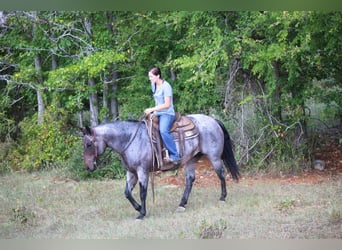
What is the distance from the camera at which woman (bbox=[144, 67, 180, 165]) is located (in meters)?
5.16

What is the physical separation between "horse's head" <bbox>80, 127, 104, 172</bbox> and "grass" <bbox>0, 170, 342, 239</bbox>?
0.53 meters

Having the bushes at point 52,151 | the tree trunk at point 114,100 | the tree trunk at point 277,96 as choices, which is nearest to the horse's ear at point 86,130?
the bushes at point 52,151

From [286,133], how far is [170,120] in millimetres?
1959

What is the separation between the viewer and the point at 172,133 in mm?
5312

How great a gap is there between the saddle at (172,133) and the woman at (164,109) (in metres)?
0.05

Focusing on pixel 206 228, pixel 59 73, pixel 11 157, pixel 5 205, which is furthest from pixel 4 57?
pixel 206 228

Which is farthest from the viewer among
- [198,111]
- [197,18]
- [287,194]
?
[198,111]

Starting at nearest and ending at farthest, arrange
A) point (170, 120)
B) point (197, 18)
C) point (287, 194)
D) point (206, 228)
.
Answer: point (206, 228) → point (170, 120) → point (287, 194) → point (197, 18)

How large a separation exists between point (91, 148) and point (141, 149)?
1.60 feet

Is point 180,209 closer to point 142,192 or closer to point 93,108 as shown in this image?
point 142,192

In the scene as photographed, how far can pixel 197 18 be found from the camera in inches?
237

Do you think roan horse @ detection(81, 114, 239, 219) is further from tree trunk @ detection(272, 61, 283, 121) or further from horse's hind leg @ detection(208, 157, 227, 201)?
tree trunk @ detection(272, 61, 283, 121)

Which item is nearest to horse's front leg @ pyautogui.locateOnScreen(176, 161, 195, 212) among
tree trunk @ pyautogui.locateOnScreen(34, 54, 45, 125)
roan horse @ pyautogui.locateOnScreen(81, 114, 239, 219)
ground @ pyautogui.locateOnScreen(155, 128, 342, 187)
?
roan horse @ pyautogui.locateOnScreen(81, 114, 239, 219)

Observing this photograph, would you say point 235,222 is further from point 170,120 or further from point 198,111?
point 198,111
